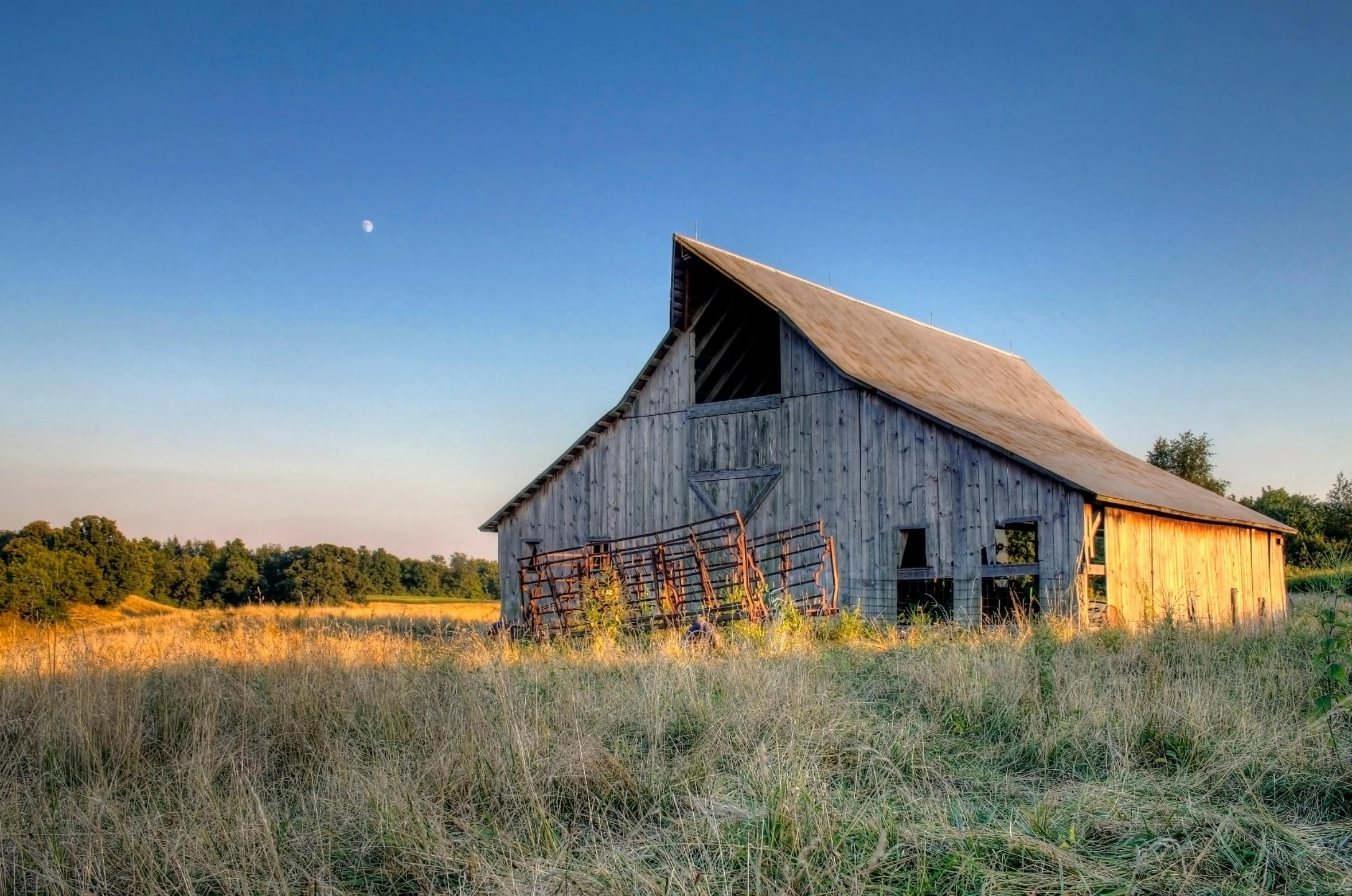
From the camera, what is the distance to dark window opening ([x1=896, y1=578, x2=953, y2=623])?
1759 centimetres

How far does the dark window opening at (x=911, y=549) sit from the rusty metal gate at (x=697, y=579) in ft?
4.03

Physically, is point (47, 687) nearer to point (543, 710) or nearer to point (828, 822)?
point (543, 710)

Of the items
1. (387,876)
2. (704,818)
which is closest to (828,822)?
(704,818)

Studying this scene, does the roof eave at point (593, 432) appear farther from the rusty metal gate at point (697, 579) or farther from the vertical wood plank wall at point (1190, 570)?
the vertical wood plank wall at point (1190, 570)

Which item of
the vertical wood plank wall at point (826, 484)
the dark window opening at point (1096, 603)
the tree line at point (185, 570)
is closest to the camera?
the dark window opening at point (1096, 603)

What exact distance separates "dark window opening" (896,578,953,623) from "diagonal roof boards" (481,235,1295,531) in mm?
3136

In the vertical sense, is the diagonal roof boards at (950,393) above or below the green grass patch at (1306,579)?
above

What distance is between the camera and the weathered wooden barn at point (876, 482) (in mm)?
16500

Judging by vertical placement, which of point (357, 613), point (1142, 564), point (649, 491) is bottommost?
point (357, 613)

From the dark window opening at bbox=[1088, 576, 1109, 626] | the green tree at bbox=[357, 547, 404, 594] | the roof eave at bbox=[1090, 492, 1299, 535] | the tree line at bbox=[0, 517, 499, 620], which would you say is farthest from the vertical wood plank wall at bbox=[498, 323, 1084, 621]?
the green tree at bbox=[357, 547, 404, 594]

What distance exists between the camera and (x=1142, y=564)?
58.1 ft

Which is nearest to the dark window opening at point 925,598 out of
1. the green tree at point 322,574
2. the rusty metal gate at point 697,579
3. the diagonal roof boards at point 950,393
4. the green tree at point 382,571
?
the rusty metal gate at point 697,579

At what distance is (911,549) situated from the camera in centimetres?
1998

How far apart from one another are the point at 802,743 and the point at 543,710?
229cm
